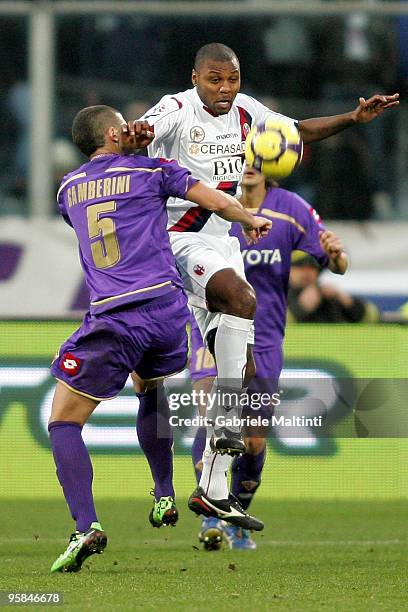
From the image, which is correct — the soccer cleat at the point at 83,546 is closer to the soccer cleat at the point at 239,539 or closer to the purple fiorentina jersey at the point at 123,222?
the purple fiorentina jersey at the point at 123,222

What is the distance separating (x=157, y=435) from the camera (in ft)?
26.5

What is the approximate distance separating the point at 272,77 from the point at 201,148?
864 cm

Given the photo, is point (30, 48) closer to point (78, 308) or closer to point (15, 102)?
point (15, 102)

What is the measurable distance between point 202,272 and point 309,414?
11.1 feet

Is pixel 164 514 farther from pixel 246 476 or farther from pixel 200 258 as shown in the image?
pixel 246 476

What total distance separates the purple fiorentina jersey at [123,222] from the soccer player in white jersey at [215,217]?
1.29 feet

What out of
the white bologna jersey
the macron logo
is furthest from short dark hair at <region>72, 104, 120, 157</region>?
the macron logo

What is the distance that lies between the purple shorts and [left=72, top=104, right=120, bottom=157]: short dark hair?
90cm

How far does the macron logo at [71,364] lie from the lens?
745 cm

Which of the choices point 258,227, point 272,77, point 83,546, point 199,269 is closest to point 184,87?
point 272,77

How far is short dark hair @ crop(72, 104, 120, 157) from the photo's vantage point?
766 centimetres

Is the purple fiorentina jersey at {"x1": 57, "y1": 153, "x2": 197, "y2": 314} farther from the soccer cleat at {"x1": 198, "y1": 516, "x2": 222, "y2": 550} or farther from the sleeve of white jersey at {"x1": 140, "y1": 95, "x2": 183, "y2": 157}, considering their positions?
the soccer cleat at {"x1": 198, "y1": 516, "x2": 222, "y2": 550}

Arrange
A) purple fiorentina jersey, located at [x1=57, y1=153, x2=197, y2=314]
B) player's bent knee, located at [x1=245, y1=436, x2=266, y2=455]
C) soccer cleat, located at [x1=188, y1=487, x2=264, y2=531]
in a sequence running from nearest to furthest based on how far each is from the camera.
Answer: purple fiorentina jersey, located at [x1=57, y1=153, x2=197, y2=314] < soccer cleat, located at [x1=188, y1=487, x2=264, y2=531] < player's bent knee, located at [x1=245, y1=436, x2=266, y2=455]

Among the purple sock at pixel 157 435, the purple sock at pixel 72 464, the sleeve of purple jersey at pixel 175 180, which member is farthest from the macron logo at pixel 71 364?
the sleeve of purple jersey at pixel 175 180
